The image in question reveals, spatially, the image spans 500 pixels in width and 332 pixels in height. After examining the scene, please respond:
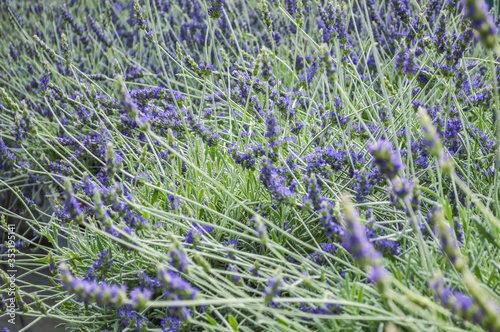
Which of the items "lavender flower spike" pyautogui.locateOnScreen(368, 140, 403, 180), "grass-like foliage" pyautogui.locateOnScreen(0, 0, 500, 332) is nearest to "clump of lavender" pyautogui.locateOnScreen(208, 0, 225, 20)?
"grass-like foliage" pyautogui.locateOnScreen(0, 0, 500, 332)

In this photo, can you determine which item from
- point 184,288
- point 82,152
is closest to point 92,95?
point 82,152

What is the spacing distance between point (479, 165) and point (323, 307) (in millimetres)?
739

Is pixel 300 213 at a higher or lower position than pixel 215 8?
lower

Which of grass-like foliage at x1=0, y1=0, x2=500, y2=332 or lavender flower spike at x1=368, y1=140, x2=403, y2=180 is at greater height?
lavender flower spike at x1=368, y1=140, x2=403, y2=180

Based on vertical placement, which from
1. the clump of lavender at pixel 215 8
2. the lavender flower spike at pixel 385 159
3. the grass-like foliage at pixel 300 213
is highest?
the clump of lavender at pixel 215 8

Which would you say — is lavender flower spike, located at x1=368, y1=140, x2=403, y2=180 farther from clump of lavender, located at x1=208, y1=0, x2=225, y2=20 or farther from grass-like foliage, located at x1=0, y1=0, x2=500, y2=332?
clump of lavender, located at x1=208, y1=0, x2=225, y2=20

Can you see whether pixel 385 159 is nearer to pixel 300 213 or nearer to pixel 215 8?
pixel 300 213

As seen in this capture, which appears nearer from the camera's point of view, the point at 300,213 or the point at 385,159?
the point at 385,159

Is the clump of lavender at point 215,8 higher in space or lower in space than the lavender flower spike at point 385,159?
higher

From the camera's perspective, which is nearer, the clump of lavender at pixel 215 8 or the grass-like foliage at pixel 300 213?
the grass-like foliage at pixel 300 213

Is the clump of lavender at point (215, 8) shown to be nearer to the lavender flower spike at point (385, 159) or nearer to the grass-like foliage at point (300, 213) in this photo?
the grass-like foliage at point (300, 213)

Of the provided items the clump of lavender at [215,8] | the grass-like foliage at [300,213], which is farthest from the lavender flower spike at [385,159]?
the clump of lavender at [215,8]

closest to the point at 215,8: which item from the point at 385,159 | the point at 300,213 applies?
the point at 300,213

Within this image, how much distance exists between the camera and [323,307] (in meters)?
0.88
